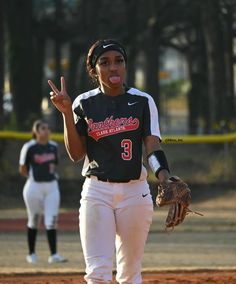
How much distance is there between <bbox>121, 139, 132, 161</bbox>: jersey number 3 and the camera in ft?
22.8

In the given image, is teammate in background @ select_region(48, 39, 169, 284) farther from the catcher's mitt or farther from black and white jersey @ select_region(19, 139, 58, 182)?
black and white jersey @ select_region(19, 139, 58, 182)

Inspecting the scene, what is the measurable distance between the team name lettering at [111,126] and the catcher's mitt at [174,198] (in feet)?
1.72

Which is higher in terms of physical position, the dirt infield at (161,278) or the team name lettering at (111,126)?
the team name lettering at (111,126)

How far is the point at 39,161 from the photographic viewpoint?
13648 mm

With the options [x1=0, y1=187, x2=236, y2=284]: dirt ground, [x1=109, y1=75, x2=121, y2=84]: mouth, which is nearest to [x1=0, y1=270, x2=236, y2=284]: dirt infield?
[x1=0, y1=187, x2=236, y2=284]: dirt ground

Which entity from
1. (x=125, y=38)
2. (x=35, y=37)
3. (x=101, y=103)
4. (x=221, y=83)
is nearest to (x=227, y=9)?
(x=221, y=83)

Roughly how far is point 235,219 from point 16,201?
5.20 metres

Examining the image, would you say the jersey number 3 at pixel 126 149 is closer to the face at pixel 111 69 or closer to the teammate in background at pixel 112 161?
the teammate in background at pixel 112 161

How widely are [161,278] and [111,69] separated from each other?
442 cm

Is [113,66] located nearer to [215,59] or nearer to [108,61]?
[108,61]

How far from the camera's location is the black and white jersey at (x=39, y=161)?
44.8 feet

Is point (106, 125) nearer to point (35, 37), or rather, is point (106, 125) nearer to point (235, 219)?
point (235, 219)

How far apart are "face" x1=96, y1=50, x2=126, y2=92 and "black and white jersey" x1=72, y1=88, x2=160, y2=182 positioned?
11cm

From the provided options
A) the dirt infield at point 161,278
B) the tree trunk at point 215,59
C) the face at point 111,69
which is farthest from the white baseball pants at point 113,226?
the tree trunk at point 215,59
